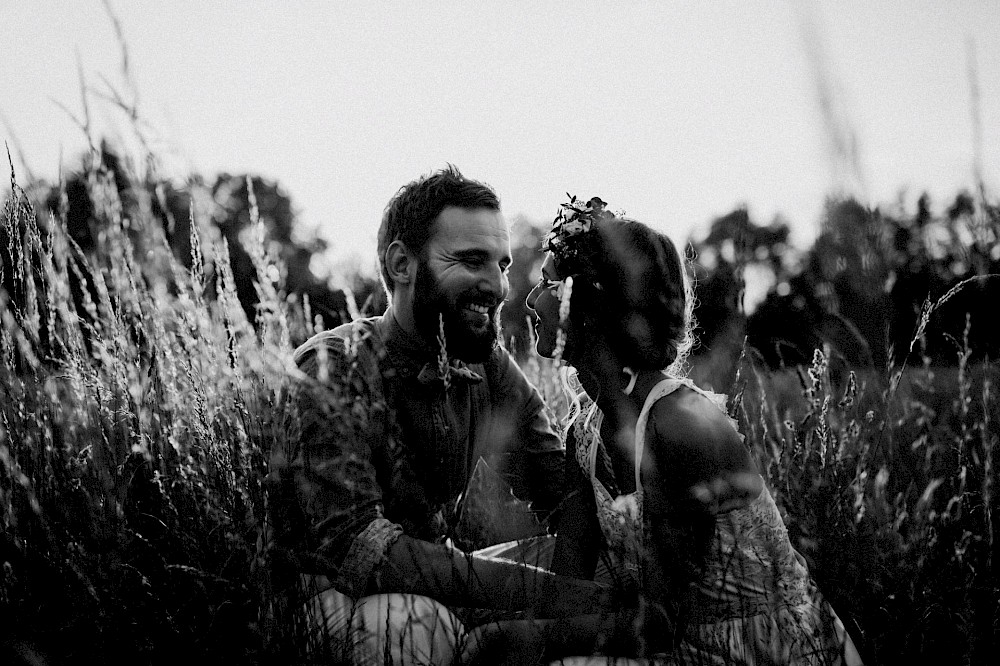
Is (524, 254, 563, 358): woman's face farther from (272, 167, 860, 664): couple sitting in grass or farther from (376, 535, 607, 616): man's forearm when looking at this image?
(376, 535, 607, 616): man's forearm

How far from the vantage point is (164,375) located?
2.04m

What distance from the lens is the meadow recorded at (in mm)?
1421

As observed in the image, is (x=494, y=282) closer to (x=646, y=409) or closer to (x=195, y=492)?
(x=646, y=409)

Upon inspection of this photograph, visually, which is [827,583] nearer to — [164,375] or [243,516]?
[243,516]

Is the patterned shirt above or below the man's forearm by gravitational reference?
above


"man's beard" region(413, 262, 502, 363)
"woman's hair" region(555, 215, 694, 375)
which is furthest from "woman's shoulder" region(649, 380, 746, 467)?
"man's beard" region(413, 262, 502, 363)

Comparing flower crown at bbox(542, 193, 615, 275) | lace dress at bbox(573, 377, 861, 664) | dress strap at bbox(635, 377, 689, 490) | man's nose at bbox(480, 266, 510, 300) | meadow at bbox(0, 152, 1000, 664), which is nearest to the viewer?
lace dress at bbox(573, 377, 861, 664)

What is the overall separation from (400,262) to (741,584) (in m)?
1.78

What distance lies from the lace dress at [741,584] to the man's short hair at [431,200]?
0.91 meters

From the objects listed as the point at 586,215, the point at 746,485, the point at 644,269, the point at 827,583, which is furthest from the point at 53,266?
the point at 827,583

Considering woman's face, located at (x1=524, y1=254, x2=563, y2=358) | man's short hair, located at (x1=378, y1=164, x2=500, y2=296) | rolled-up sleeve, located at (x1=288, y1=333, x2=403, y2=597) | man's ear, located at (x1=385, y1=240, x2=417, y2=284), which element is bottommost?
rolled-up sleeve, located at (x1=288, y1=333, x2=403, y2=597)

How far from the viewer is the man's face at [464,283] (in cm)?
247

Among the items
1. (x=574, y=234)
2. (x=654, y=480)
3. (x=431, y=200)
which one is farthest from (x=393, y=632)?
(x=431, y=200)

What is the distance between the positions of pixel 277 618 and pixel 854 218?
1.15 metres
